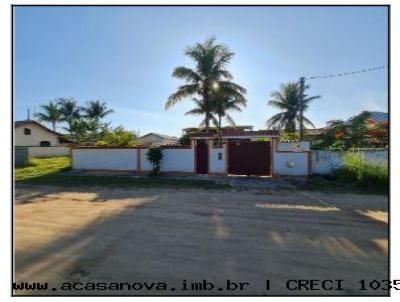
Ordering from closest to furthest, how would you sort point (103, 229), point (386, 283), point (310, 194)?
point (386, 283) → point (103, 229) → point (310, 194)

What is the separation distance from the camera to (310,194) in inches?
436

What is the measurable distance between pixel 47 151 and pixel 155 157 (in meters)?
22.7

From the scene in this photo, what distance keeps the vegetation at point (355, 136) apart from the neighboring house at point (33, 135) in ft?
105

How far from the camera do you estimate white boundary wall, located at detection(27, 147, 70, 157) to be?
32.7 m

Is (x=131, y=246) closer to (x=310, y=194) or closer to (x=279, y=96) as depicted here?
(x=310, y=194)

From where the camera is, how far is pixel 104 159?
1906 centimetres

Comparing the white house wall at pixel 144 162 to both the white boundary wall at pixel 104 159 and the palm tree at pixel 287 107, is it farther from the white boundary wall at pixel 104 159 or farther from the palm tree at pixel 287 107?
the palm tree at pixel 287 107

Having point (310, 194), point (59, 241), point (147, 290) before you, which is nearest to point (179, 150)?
point (310, 194)

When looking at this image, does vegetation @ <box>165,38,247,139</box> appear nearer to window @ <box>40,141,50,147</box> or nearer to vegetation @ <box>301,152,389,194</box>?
vegetation @ <box>301,152,389,194</box>

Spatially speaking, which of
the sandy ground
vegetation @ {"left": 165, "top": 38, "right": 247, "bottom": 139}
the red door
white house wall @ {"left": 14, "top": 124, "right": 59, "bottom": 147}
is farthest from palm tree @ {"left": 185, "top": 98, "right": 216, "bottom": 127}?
white house wall @ {"left": 14, "top": 124, "right": 59, "bottom": 147}

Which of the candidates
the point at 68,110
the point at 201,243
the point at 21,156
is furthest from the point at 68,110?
the point at 201,243

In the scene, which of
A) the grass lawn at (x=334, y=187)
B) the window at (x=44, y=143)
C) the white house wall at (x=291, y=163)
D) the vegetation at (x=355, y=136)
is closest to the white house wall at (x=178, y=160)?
the white house wall at (x=291, y=163)

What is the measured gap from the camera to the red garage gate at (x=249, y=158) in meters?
16.2

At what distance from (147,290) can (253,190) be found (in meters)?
8.53
